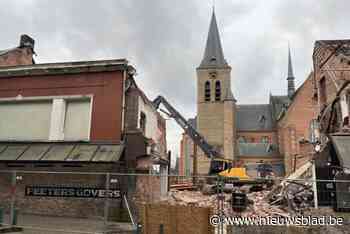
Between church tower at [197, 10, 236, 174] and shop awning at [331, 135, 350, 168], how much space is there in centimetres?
3579

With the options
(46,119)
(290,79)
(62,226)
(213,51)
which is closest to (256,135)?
(213,51)

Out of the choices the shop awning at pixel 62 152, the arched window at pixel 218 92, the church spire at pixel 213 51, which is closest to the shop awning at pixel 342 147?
the shop awning at pixel 62 152

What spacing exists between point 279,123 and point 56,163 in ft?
153

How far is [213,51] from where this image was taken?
57.0 m

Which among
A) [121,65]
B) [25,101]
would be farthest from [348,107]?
[25,101]

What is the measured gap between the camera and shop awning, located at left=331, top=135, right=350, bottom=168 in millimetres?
12674

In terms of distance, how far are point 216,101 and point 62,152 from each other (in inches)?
1677

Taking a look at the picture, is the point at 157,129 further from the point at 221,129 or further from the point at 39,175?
the point at 221,129

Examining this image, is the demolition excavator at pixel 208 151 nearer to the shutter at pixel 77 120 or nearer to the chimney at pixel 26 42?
the shutter at pixel 77 120

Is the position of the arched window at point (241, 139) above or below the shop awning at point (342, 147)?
above

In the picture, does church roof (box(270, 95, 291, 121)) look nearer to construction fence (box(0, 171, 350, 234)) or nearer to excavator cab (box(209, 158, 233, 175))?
excavator cab (box(209, 158, 233, 175))

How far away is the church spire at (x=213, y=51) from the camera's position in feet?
183

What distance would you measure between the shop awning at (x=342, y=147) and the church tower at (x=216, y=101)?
3579 centimetres

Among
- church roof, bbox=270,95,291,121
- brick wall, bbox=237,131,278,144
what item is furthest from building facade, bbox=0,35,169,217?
church roof, bbox=270,95,291,121
